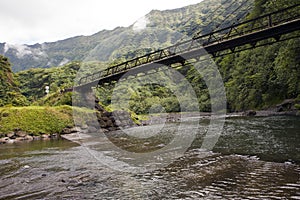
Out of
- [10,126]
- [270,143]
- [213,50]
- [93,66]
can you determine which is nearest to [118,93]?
[93,66]

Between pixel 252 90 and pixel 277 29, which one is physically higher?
pixel 277 29

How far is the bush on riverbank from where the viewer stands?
27719 millimetres

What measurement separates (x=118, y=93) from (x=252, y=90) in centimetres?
5480

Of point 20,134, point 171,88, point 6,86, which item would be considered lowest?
point 20,134

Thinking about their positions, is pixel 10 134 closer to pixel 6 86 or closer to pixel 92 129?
pixel 92 129

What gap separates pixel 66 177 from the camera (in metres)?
9.79

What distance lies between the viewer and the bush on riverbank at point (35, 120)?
2772 cm

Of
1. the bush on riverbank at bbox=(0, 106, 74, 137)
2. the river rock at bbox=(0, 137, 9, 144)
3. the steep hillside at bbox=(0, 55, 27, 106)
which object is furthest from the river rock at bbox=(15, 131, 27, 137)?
the steep hillside at bbox=(0, 55, 27, 106)

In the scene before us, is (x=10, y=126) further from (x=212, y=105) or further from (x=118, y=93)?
(x=118, y=93)

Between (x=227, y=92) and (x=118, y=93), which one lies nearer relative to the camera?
(x=227, y=92)

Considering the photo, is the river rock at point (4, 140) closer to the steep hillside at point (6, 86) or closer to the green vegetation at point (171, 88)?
the green vegetation at point (171, 88)

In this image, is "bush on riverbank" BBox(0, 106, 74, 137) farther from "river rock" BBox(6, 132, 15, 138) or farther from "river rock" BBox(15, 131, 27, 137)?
"river rock" BBox(15, 131, 27, 137)

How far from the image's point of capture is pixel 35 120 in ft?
95.9

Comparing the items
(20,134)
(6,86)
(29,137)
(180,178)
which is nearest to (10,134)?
(20,134)
